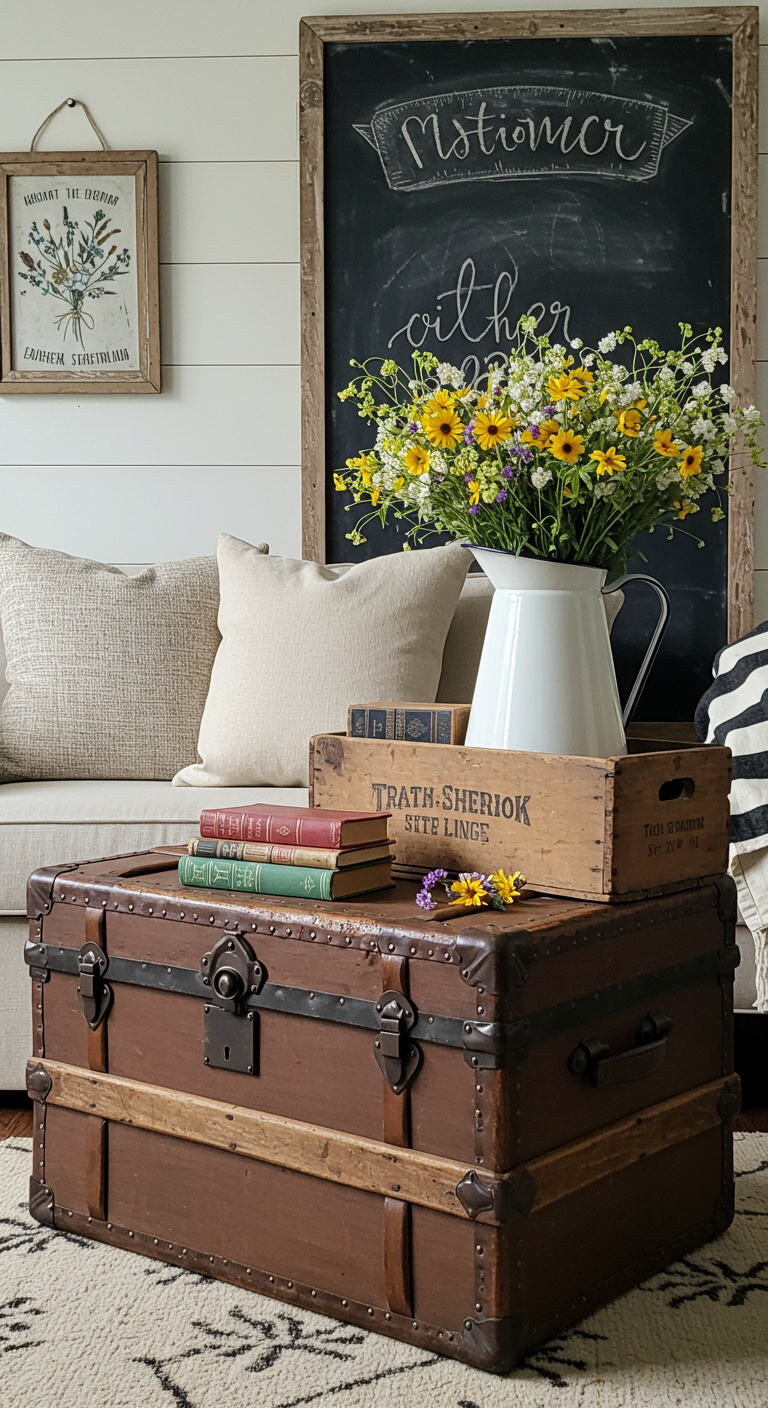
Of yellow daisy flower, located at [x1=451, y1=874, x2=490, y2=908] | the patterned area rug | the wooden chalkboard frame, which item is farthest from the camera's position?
the wooden chalkboard frame


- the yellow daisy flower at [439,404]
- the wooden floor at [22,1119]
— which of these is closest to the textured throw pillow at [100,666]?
the wooden floor at [22,1119]

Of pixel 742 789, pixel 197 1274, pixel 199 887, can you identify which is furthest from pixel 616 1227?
pixel 742 789

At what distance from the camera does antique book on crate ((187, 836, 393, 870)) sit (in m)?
1.32

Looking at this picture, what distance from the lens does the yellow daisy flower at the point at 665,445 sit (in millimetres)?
1331

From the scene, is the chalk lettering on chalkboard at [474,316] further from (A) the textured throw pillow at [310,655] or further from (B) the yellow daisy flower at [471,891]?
(B) the yellow daisy flower at [471,891]

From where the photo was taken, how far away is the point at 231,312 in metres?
2.85

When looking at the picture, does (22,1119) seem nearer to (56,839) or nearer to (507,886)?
(56,839)

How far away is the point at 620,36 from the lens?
2.74 metres

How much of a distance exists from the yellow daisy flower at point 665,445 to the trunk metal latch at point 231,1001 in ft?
2.29

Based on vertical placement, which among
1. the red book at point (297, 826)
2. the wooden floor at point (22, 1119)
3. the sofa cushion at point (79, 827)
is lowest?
the wooden floor at point (22, 1119)

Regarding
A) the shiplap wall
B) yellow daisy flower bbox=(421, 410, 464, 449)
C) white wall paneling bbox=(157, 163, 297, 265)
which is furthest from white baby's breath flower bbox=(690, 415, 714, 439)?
white wall paneling bbox=(157, 163, 297, 265)

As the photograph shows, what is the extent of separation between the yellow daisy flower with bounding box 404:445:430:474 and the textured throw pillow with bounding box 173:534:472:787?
2.59ft

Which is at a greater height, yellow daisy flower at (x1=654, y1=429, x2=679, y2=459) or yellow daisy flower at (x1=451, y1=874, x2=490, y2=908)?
yellow daisy flower at (x1=654, y1=429, x2=679, y2=459)

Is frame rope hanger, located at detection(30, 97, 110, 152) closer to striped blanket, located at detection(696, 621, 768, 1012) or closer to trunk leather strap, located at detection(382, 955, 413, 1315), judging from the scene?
striped blanket, located at detection(696, 621, 768, 1012)
